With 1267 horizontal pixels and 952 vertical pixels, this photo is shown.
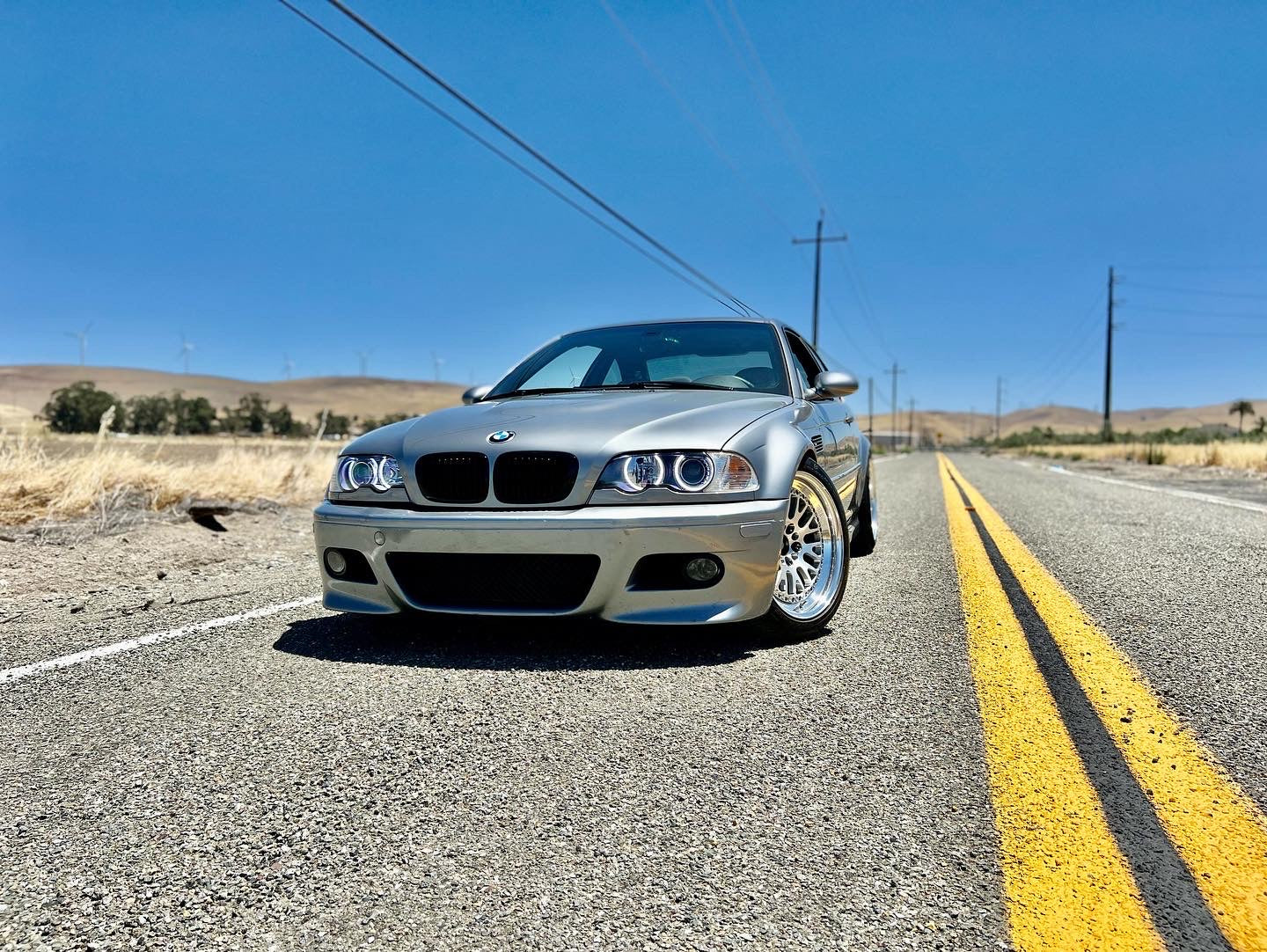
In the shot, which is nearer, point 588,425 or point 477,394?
point 588,425

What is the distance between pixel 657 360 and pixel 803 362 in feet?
3.86

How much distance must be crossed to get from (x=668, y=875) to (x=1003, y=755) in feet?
3.10

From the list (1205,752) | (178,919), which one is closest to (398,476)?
(178,919)

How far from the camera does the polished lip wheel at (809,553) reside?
122 inches

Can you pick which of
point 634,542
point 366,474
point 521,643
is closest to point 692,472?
point 634,542

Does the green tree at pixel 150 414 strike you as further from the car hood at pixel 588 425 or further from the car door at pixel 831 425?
the car hood at pixel 588 425

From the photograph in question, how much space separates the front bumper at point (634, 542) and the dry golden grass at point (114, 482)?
4.33m

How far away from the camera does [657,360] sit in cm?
428

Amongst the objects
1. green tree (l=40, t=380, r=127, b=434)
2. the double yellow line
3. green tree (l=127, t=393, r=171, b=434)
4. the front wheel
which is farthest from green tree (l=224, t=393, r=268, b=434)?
the double yellow line

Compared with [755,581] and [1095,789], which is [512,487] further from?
[1095,789]

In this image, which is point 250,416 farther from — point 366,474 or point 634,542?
point 634,542

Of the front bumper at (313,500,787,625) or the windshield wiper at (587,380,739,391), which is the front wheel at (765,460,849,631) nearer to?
the front bumper at (313,500,787,625)

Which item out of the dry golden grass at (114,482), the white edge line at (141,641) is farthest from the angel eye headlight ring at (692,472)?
the dry golden grass at (114,482)

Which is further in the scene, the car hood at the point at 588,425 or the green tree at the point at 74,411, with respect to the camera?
the green tree at the point at 74,411
